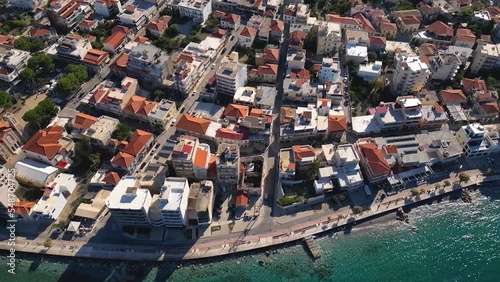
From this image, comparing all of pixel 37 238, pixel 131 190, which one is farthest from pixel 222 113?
pixel 37 238

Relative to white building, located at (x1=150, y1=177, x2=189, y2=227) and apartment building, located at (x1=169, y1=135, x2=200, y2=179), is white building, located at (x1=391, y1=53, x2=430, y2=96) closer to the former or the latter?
apartment building, located at (x1=169, y1=135, x2=200, y2=179)

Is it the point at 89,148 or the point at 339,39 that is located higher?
the point at 339,39

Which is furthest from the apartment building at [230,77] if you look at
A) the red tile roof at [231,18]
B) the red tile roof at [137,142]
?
the red tile roof at [137,142]

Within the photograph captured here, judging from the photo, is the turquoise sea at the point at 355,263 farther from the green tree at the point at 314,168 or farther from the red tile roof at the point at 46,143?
the red tile roof at the point at 46,143

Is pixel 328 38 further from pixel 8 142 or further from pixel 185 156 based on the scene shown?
pixel 8 142

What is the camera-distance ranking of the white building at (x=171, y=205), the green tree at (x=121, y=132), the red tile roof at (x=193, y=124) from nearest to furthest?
the white building at (x=171, y=205)
the green tree at (x=121, y=132)
the red tile roof at (x=193, y=124)

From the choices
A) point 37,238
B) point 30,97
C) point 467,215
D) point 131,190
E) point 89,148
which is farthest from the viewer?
point 30,97

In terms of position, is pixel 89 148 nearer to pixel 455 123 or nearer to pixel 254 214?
pixel 254 214
